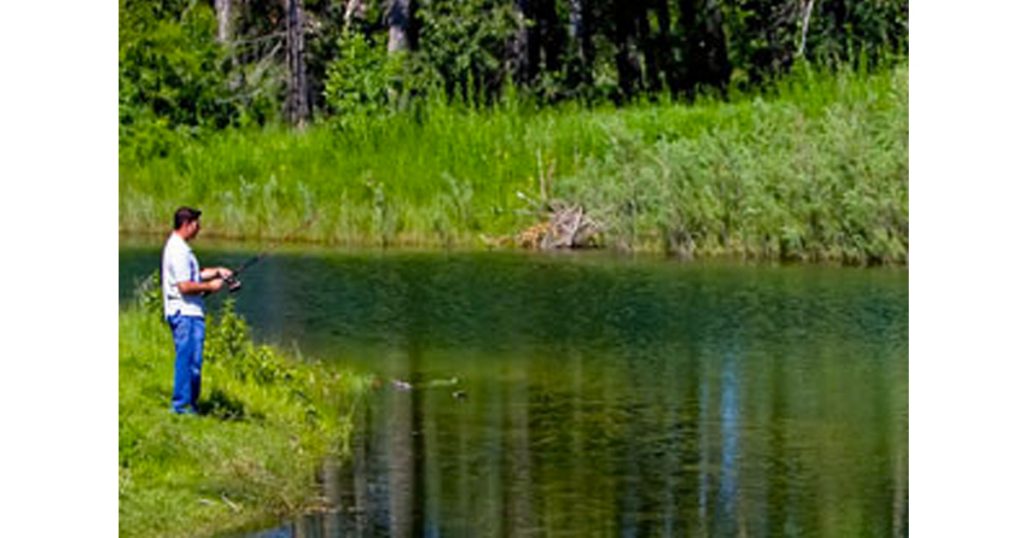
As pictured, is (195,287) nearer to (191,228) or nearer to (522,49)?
(191,228)

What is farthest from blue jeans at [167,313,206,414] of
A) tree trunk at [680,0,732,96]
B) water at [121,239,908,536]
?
tree trunk at [680,0,732,96]

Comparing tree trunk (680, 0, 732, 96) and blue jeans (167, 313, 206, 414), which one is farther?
tree trunk (680, 0, 732, 96)

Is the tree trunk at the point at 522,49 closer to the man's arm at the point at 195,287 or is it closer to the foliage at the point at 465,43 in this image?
the foliage at the point at 465,43

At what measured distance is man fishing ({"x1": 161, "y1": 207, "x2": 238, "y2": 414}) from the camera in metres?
15.2

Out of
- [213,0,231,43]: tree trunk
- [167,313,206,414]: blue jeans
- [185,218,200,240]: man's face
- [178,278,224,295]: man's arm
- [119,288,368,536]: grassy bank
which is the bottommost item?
[119,288,368,536]: grassy bank

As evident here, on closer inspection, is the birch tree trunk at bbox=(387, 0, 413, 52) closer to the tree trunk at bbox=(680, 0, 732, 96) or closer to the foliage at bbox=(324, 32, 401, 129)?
the foliage at bbox=(324, 32, 401, 129)

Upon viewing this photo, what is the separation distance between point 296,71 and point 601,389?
2061 centimetres

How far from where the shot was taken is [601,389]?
1973 cm

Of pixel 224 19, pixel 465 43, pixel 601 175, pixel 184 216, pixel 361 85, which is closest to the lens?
pixel 184 216

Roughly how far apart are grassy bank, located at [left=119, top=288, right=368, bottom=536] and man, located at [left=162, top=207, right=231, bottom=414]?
390mm

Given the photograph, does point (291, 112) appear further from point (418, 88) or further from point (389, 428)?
point (389, 428)

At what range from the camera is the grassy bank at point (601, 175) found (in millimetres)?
29656

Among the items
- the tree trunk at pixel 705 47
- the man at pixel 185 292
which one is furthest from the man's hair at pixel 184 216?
the tree trunk at pixel 705 47

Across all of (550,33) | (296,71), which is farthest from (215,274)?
(550,33)
